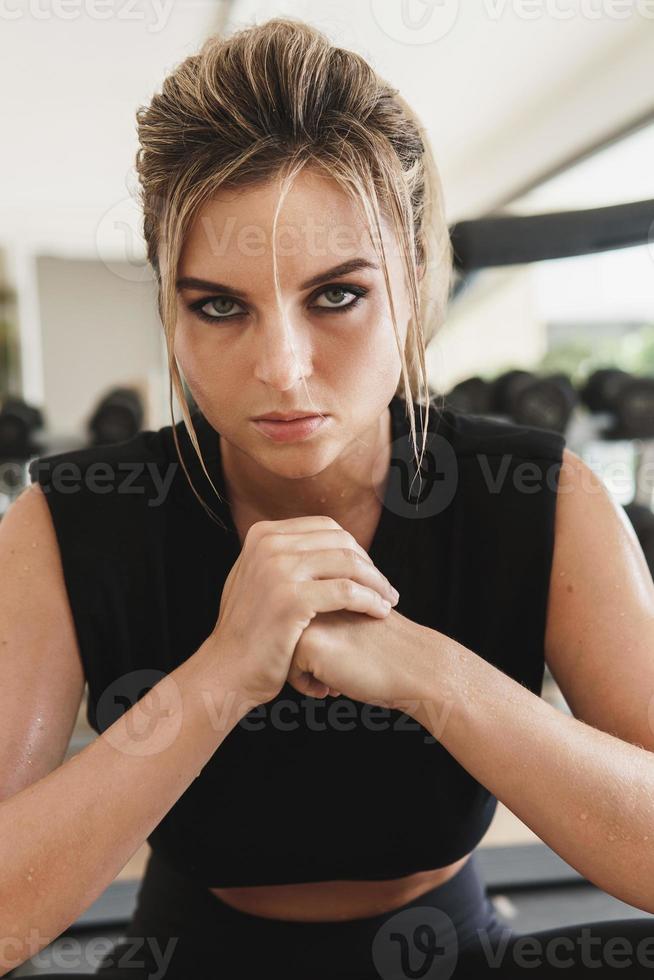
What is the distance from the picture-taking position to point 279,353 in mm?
762

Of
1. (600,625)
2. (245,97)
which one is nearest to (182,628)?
(600,625)

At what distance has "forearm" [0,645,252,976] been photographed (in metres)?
0.70

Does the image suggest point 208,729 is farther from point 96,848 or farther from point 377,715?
point 377,715

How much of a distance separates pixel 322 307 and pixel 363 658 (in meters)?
Result: 0.32

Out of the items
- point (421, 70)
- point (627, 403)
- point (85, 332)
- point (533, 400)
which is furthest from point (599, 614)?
point (85, 332)

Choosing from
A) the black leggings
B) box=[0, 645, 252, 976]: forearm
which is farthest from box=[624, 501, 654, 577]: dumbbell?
box=[0, 645, 252, 976]: forearm

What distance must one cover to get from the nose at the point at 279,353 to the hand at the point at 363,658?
21 cm

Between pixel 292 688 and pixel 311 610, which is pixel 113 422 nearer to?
pixel 292 688

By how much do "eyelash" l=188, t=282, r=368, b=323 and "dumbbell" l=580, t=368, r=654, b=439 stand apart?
1501 mm

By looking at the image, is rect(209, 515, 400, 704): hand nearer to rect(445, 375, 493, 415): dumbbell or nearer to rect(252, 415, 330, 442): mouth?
rect(252, 415, 330, 442): mouth

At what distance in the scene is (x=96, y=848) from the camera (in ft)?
2.33

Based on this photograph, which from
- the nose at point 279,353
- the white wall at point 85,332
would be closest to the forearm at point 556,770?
the nose at point 279,353

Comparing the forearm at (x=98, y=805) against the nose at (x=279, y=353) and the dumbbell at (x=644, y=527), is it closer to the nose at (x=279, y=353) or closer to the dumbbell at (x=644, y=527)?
the nose at (x=279, y=353)

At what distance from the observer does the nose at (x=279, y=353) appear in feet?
2.50
